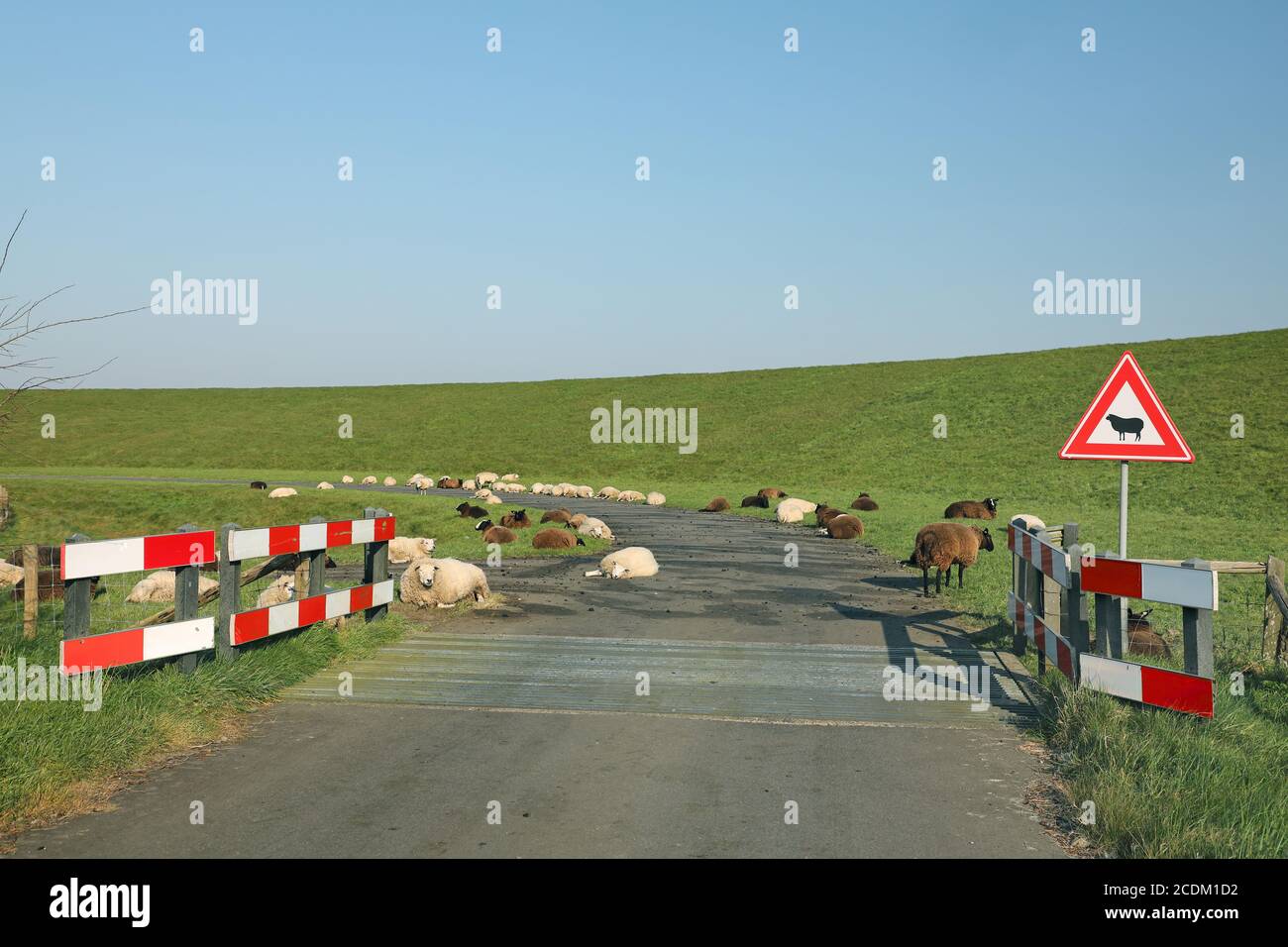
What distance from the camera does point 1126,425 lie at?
9695mm

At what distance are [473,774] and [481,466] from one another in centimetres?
7161

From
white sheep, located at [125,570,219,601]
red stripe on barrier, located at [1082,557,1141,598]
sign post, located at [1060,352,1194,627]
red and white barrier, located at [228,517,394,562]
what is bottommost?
white sheep, located at [125,570,219,601]

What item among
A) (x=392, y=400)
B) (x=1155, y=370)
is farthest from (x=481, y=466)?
(x=1155, y=370)

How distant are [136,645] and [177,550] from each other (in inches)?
32.5

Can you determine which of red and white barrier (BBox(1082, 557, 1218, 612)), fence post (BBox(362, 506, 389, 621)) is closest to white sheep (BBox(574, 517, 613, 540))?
fence post (BBox(362, 506, 389, 621))

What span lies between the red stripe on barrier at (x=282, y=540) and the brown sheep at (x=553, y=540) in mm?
14951

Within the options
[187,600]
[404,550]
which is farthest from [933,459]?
[187,600]

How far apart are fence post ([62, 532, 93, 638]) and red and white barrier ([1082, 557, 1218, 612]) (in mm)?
7254

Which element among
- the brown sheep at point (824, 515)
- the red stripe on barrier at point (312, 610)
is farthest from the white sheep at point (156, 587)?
the brown sheep at point (824, 515)

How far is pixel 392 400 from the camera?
374ft

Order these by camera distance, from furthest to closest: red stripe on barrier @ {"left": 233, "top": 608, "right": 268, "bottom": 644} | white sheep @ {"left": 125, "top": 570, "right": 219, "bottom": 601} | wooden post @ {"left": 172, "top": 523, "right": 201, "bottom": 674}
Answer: white sheep @ {"left": 125, "top": 570, "right": 219, "bottom": 601}, red stripe on barrier @ {"left": 233, "top": 608, "right": 268, "bottom": 644}, wooden post @ {"left": 172, "top": 523, "right": 201, "bottom": 674}

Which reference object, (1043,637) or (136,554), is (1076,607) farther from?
(136,554)

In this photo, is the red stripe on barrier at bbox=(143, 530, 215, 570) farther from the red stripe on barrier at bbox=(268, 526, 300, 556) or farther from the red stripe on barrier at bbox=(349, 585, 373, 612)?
the red stripe on barrier at bbox=(349, 585, 373, 612)

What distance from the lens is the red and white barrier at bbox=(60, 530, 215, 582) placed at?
730 centimetres
